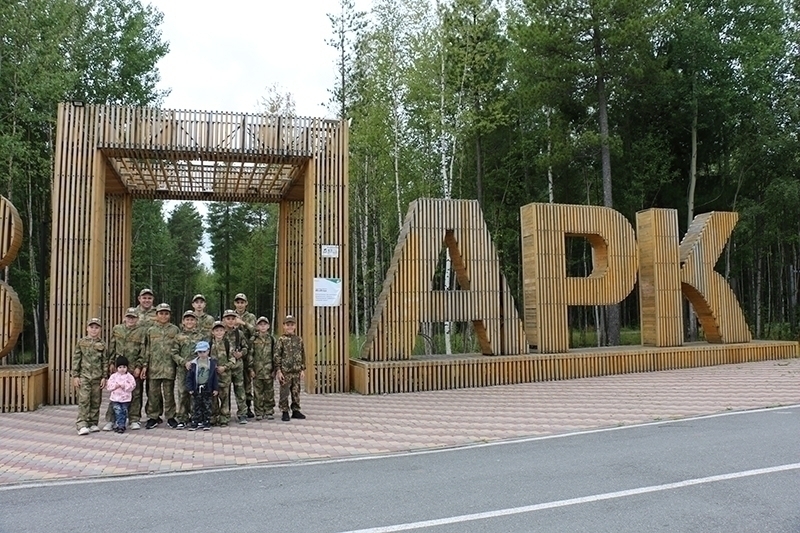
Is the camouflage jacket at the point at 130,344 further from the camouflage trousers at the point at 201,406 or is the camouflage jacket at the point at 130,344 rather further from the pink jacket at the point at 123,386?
the camouflage trousers at the point at 201,406

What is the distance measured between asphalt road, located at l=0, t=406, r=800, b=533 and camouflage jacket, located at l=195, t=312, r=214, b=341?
304cm

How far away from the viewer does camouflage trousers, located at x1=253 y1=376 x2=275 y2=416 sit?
905cm

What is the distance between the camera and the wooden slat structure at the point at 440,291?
11.8m

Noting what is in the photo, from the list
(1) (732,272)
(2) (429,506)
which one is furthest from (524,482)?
(1) (732,272)

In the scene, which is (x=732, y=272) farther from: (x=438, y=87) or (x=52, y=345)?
(x=52, y=345)

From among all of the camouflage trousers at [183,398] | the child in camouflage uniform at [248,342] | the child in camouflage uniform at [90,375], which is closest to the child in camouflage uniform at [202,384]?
the camouflage trousers at [183,398]

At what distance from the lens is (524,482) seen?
5293 millimetres

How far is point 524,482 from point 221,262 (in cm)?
3765

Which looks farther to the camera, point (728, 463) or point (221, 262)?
point (221, 262)

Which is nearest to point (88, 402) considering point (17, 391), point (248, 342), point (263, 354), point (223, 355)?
point (223, 355)

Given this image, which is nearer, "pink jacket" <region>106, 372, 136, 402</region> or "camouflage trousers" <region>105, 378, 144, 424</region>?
"pink jacket" <region>106, 372, 136, 402</region>

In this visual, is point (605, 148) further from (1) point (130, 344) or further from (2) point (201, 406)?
(1) point (130, 344)

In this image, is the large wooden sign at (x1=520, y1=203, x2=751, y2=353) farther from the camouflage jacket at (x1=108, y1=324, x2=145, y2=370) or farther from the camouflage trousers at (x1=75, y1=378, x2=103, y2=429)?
the camouflage trousers at (x1=75, y1=378, x2=103, y2=429)

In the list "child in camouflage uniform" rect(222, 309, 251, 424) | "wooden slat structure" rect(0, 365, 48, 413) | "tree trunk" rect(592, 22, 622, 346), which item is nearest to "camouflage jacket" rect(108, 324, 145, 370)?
"child in camouflage uniform" rect(222, 309, 251, 424)
